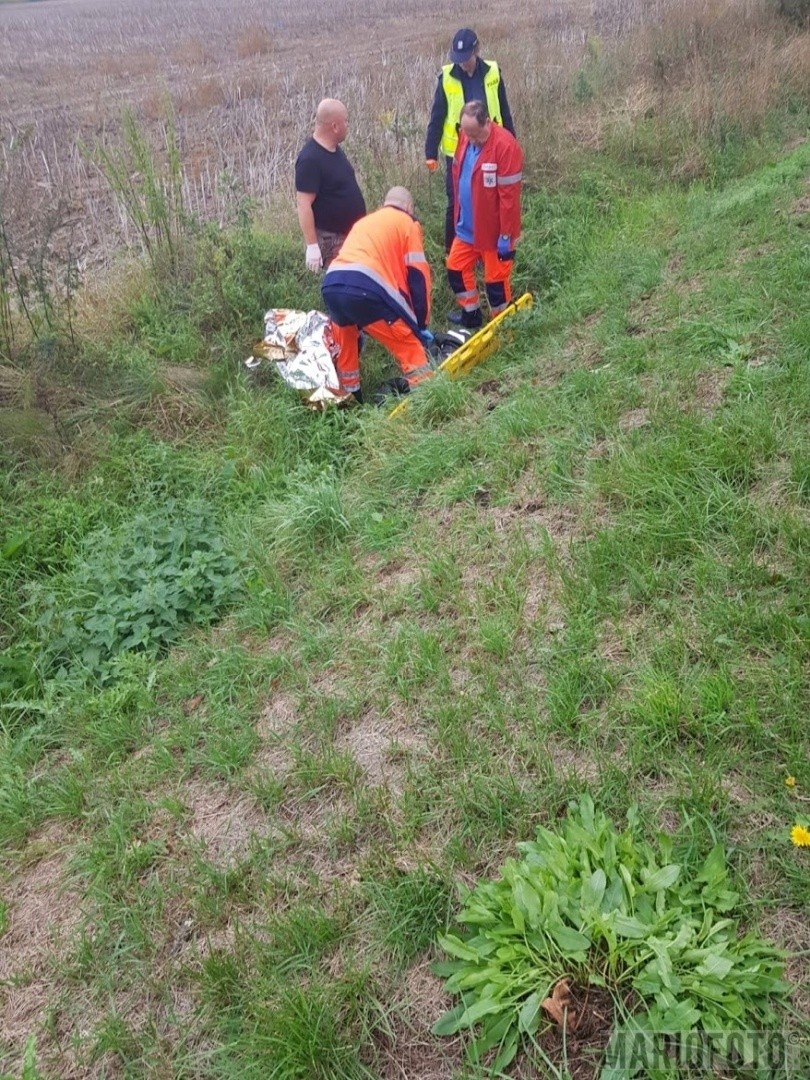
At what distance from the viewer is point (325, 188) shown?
5.89m

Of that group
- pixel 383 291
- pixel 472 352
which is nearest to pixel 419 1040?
pixel 383 291

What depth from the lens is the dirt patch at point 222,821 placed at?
269 centimetres

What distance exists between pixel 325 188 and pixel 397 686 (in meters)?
4.34

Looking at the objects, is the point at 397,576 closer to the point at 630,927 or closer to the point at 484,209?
the point at 630,927

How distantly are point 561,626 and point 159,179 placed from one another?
20.5 feet

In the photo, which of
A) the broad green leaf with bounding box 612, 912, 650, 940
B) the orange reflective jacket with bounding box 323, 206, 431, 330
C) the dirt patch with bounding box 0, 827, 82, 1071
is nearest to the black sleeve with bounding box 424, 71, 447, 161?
the orange reflective jacket with bounding box 323, 206, 431, 330

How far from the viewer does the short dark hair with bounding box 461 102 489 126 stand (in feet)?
18.3

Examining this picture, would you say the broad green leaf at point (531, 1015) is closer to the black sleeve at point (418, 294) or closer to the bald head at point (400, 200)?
the black sleeve at point (418, 294)

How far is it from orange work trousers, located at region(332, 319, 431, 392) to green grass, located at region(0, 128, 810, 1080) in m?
0.51

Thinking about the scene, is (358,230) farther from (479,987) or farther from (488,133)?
(479,987)

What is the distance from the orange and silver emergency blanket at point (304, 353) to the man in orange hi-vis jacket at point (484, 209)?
1.28 m

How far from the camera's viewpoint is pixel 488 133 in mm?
5738

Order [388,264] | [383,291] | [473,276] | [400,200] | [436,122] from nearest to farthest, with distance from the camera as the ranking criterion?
1. [383,291]
2. [388,264]
3. [400,200]
4. [473,276]
5. [436,122]

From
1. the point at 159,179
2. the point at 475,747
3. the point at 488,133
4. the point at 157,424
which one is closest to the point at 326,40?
the point at 159,179
